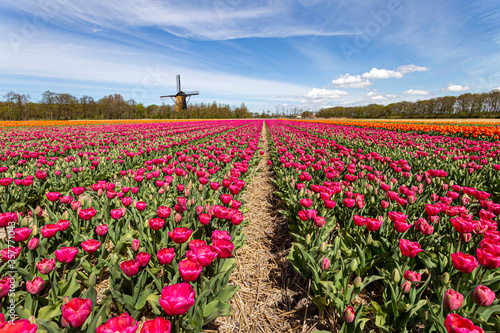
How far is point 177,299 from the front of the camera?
135cm

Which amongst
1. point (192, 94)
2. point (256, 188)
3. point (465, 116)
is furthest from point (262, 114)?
point (256, 188)

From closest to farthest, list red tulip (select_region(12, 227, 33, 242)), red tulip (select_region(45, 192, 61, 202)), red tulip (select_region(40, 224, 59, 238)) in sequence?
red tulip (select_region(12, 227, 33, 242)), red tulip (select_region(40, 224, 59, 238)), red tulip (select_region(45, 192, 61, 202))

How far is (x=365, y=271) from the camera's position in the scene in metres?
2.42

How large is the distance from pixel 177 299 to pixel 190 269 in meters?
0.31

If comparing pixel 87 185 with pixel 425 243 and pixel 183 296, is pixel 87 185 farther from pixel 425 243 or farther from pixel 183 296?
pixel 425 243

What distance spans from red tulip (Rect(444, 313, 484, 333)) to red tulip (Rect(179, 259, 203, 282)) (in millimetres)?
1452

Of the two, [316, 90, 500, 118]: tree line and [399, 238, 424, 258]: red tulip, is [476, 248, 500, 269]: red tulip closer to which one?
[399, 238, 424, 258]: red tulip

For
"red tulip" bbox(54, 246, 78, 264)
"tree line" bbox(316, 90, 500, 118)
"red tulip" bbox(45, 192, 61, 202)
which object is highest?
"tree line" bbox(316, 90, 500, 118)

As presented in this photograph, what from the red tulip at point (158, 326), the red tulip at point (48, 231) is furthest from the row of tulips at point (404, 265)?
the red tulip at point (48, 231)

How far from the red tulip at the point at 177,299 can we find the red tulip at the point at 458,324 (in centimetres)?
140

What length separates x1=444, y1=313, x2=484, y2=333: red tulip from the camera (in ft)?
3.92

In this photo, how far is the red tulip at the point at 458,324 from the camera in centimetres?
119

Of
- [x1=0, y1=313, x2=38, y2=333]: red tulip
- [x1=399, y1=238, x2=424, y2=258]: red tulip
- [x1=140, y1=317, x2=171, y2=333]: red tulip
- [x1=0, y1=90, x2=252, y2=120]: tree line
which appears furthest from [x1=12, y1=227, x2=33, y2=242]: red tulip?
[x1=0, y1=90, x2=252, y2=120]: tree line

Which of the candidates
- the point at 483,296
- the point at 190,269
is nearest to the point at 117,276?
the point at 190,269
